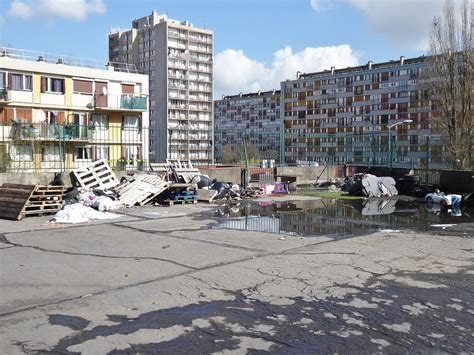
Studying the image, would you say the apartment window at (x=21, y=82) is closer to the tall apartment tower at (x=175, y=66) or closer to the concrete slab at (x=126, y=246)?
the concrete slab at (x=126, y=246)

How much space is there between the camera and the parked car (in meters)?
16.7

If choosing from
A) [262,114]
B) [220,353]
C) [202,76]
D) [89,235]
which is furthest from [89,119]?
[262,114]

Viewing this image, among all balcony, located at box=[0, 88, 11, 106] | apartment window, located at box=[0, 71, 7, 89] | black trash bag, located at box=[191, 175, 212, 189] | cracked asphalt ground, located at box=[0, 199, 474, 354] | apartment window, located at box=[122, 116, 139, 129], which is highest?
apartment window, located at box=[0, 71, 7, 89]

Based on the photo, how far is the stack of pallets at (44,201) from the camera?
42.7 ft

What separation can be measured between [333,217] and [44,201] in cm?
826

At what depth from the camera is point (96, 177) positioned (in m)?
16.3

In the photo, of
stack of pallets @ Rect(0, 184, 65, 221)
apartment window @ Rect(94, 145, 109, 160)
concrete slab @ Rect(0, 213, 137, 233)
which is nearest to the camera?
concrete slab @ Rect(0, 213, 137, 233)

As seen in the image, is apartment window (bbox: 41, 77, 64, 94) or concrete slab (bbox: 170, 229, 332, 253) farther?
apartment window (bbox: 41, 77, 64, 94)

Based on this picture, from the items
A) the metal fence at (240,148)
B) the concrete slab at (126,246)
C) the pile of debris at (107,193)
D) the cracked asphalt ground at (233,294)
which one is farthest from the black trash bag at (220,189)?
the cracked asphalt ground at (233,294)

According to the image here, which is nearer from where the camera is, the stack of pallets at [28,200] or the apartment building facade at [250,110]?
the stack of pallets at [28,200]

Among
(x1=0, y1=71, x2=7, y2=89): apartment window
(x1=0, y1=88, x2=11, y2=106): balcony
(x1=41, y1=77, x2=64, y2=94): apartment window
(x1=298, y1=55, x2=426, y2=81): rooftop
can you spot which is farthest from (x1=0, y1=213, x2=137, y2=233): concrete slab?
(x1=298, y1=55, x2=426, y2=81): rooftop

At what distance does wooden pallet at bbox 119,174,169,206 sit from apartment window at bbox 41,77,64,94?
103ft

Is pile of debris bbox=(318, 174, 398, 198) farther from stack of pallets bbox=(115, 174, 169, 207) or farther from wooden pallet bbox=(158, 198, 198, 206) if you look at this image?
stack of pallets bbox=(115, 174, 169, 207)

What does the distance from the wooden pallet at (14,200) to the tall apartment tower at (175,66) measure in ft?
326
